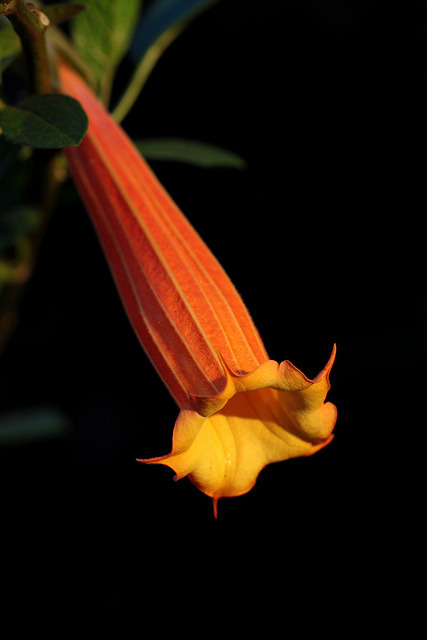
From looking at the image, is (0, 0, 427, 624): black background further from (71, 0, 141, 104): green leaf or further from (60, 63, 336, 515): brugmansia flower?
(60, 63, 336, 515): brugmansia flower

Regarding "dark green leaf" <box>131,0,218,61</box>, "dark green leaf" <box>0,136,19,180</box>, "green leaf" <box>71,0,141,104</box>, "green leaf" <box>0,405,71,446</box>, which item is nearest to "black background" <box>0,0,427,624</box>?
"green leaf" <box>0,405,71,446</box>

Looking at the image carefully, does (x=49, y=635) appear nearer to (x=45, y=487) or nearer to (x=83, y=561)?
(x=83, y=561)

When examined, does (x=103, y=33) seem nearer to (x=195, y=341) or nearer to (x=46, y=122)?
(x=46, y=122)

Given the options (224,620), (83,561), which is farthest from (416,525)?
(83,561)

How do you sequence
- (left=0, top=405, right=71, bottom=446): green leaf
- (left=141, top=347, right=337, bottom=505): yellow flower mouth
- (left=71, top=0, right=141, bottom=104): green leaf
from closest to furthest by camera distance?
(left=141, top=347, right=337, bottom=505): yellow flower mouth → (left=71, top=0, right=141, bottom=104): green leaf → (left=0, top=405, right=71, bottom=446): green leaf

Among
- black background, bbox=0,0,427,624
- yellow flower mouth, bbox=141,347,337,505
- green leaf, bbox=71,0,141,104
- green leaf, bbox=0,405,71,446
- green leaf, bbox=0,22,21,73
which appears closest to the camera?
yellow flower mouth, bbox=141,347,337,505

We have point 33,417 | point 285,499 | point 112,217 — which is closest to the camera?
point 112,217
